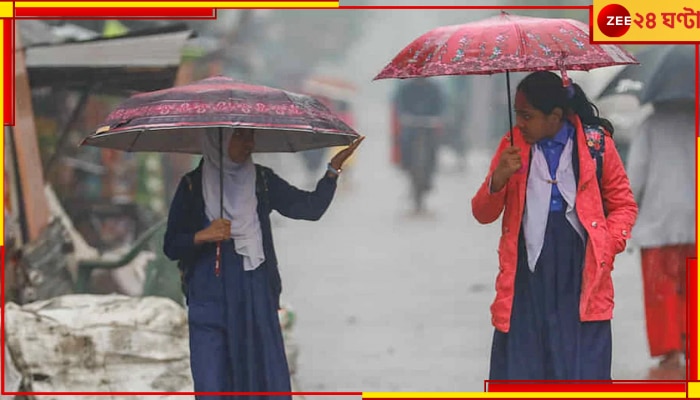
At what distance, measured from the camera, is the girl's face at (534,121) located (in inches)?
181

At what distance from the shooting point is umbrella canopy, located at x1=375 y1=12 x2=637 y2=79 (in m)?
4.42

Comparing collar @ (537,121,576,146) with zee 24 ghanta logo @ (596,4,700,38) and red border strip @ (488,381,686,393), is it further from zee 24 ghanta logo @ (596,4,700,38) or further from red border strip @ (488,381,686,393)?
red border strip @ (488,381,686,393)

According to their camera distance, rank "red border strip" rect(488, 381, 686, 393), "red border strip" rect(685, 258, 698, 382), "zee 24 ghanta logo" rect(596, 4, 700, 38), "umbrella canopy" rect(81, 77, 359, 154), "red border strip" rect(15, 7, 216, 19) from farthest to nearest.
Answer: "red border strip" rect(685, 258, 698, 382) < "red border strip" rect(15, 7, 216, 19) < "zee 24 ghanta logo" rect(596, 4, 700, 38) < "red border strip" rect(488, 381, 686, 393) < "umbrella canopy" rect(81, 77, 359, 154)

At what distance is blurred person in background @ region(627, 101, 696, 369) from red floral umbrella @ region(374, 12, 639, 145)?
1787 millimetres

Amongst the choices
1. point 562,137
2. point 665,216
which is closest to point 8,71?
point 562,137

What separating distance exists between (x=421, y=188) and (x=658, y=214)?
651cm

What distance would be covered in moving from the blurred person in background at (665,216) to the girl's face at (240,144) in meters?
2.34

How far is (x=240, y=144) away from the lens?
187 inches

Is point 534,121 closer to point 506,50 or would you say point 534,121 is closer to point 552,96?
point 552,96

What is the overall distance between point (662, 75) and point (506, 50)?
1802mm

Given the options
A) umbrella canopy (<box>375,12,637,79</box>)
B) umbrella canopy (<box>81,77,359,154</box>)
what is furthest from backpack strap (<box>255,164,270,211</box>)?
umbrella canopy (<box>375,12,637,79</box>)

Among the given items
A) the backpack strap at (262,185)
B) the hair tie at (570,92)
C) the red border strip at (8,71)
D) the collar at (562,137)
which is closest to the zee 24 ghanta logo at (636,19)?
the hair tie at (570,92)

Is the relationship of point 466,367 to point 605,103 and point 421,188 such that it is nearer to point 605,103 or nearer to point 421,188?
point 605,103

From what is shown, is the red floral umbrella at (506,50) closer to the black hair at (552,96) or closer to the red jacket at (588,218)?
the black hair at (552,96)
